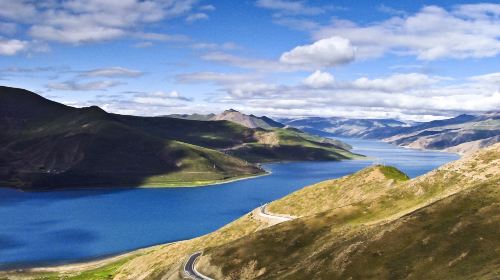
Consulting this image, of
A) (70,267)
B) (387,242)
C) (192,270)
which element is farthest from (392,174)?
(70,267)

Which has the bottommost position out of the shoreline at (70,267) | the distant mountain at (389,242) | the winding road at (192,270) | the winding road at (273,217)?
the shoreline at (70,267)

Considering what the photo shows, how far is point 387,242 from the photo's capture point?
89.9 m

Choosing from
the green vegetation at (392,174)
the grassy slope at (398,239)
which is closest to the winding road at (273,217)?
the green vegetation at (392,174)

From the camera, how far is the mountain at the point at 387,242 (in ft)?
257

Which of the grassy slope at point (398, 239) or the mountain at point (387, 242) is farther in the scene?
the mountain at point (387, 242)

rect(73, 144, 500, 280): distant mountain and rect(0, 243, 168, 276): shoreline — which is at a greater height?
rect(73, 144, 500, 280): distant mountain

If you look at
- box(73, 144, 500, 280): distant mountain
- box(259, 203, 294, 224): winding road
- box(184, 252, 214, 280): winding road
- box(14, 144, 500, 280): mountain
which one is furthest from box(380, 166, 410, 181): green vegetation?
box(184, 252, 214, 280): winding road

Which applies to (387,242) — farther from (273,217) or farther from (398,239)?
(273,217)

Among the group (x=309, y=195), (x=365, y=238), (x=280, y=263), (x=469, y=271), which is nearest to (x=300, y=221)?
(x=280, y=263)

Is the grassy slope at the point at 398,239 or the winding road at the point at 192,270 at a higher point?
the grassy slope at the point at 398,239

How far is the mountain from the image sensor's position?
7819 centimetres

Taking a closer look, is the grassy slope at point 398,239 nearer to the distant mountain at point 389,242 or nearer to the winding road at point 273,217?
the distant mountain at point 389,242

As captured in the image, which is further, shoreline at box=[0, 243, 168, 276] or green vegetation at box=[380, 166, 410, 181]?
green vegetation at box=[380, 166, 410, 181]

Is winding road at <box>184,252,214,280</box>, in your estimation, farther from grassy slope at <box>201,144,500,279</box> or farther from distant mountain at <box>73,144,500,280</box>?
grassy slope at <box>201,144,500,279</box>
